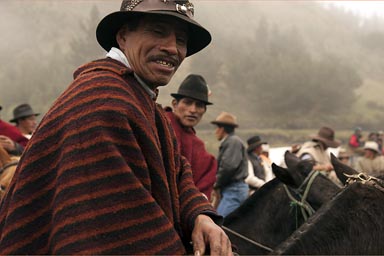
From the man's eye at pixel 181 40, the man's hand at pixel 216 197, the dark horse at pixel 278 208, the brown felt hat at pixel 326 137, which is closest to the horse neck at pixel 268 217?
the dark horse at pixel 278 208

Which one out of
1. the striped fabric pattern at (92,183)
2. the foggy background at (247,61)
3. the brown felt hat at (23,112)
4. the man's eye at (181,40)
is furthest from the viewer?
the foggy background at (247,61)

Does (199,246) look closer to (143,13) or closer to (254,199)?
(143,13)

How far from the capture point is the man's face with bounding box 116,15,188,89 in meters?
1.64

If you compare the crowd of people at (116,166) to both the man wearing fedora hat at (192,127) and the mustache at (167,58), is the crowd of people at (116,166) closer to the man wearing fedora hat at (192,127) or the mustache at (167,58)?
the mustache at (167,58)

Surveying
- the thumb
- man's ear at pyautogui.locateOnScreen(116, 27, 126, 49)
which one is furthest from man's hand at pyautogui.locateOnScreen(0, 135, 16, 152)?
the thumb

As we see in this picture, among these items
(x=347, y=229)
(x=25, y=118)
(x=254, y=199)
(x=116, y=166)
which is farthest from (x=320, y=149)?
(x=116, y=166)

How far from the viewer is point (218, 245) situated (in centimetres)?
157

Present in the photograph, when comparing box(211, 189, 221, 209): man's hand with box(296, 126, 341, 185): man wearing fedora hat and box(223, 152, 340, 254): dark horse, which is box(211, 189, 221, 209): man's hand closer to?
box(296, 126, 341, 185): man wearing fedora hat

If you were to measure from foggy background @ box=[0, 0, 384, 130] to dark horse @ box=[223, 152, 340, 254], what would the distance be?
11958 millimetres

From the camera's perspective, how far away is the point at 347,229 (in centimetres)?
214

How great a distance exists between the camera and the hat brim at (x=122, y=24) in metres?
1.63

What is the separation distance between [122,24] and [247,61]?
40.7 metres

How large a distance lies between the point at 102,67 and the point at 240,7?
5903 cm

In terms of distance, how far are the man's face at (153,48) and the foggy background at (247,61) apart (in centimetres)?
1327
